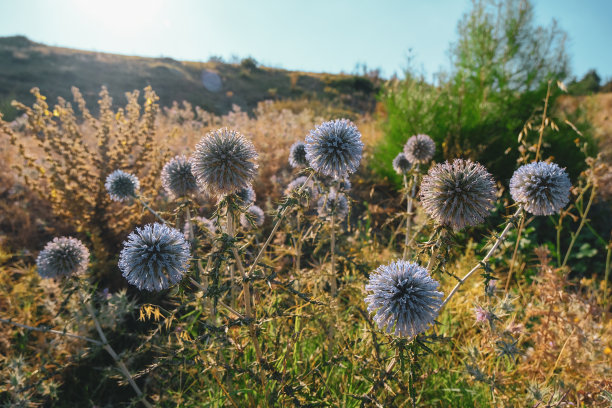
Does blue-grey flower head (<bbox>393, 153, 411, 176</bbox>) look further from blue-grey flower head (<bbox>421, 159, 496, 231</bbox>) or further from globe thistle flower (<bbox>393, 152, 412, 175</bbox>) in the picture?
blue-grey flower head (<bbox>421, 159, 496, 231</bbox>)

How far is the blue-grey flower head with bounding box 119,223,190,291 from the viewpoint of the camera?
4.76 ft

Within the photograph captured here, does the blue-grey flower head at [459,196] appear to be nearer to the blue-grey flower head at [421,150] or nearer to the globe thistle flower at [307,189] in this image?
the globe thistle flower at [307,189]

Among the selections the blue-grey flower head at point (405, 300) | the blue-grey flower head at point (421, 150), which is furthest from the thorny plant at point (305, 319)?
the blue-grey flower head at point (421, 150)

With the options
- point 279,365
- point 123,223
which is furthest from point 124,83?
point 279,365

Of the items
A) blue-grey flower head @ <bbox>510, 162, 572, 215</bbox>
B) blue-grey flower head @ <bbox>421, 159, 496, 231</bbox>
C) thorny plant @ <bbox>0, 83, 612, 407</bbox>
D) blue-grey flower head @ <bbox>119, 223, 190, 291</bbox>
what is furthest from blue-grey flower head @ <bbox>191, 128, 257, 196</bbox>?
blue-grey flower head @ <bbox>510, 162, 572, 215</bbox>

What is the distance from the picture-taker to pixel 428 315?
4.44 feet

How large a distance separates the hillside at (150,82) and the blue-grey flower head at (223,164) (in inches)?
590

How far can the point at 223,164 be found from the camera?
1612mm

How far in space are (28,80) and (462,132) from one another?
68.9ft

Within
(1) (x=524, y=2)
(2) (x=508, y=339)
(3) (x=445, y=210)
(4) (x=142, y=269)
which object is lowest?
(2) (x=508, y=339)

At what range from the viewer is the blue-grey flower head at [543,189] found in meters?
1.89

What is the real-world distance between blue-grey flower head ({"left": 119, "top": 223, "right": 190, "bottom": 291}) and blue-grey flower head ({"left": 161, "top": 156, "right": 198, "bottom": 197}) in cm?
82

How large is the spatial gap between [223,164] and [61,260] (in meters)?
1.60

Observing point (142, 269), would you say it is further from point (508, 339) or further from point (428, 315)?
point (508, 339)
